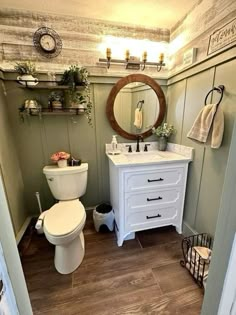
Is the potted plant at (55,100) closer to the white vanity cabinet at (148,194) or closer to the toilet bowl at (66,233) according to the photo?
the white vanity cabinet at (148,194)

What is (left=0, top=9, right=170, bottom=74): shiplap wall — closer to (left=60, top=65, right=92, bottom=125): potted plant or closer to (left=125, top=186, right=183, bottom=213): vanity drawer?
(left=60, top=65, right=92, bottom=125): potted plant

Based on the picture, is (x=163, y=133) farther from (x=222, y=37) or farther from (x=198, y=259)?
(x=198, y=259)

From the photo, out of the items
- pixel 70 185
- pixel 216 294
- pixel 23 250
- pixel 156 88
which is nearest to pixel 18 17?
pixel 156 88

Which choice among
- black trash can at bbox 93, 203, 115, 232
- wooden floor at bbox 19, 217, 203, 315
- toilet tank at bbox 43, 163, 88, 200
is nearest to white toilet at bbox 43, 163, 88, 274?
toilet tank at bbox 43, 163, 88, 200

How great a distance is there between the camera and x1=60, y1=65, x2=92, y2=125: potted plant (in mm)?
1568

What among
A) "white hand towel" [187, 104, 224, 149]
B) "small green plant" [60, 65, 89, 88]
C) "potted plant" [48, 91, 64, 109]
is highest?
"small green plant" [60, 65, 89, 88]

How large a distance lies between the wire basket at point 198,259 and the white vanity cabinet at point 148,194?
277 millimetres

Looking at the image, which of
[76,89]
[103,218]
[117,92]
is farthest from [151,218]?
[76,89]

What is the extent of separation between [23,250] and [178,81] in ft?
7.94

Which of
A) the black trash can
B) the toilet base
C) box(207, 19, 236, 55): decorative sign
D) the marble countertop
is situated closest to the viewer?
box(207, 19, 236, 55): decorative sign

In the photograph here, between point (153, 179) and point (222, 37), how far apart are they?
4.14ft

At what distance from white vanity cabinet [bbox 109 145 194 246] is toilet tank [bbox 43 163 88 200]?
40 cm

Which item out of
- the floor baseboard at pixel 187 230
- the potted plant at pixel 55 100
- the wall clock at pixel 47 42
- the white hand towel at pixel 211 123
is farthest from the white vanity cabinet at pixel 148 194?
the wall clock at pixel 47 42

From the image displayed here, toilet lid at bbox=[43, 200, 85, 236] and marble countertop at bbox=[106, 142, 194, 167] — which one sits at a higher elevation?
marble countertop at bbox=[106, 142, 194, 167]
